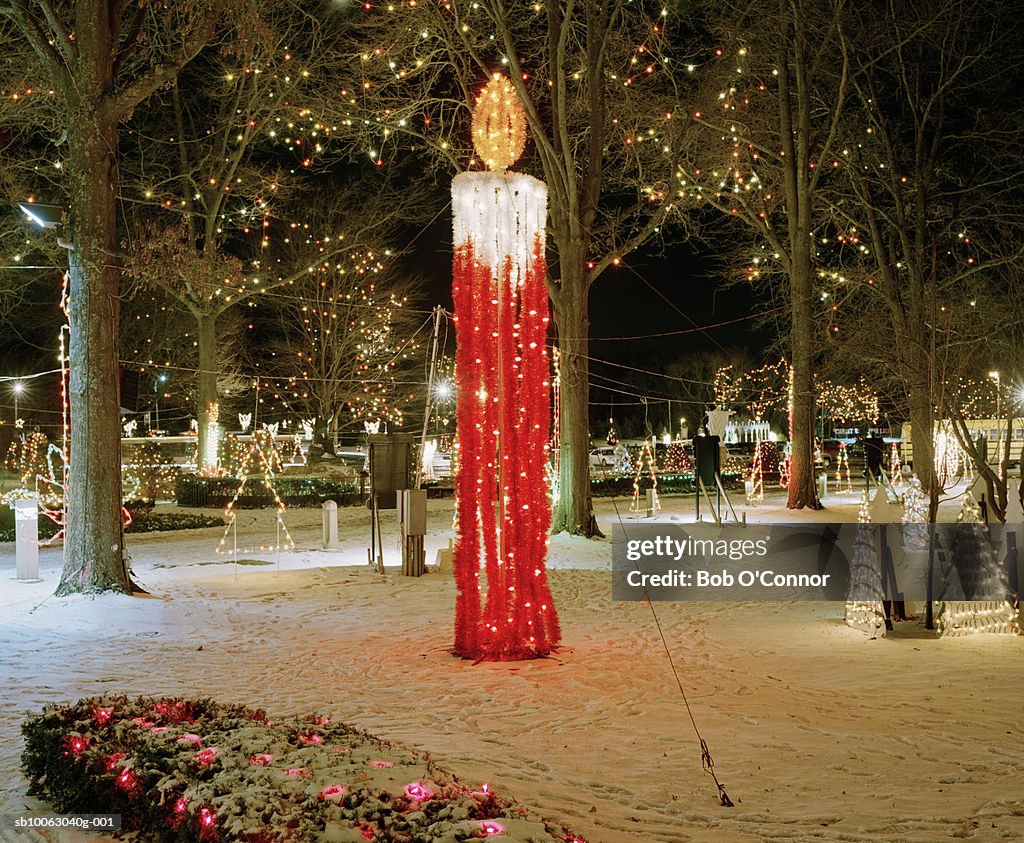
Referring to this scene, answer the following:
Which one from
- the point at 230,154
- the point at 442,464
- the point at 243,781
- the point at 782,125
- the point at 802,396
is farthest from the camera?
the point at 442,464

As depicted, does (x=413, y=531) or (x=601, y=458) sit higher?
(x=601, y=458)

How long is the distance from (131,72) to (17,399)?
627 inches

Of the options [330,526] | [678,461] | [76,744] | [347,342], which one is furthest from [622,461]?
[76,744]

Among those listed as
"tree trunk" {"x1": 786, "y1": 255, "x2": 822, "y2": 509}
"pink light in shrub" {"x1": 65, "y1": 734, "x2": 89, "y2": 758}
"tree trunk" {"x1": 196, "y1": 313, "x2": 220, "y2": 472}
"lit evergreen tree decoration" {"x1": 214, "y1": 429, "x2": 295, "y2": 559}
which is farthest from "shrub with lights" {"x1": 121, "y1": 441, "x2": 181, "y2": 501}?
"pink light in shrub" {"x1": 65, "y1": 734, "x2": 89, "y2": 758}

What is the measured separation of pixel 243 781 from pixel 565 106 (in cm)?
1419

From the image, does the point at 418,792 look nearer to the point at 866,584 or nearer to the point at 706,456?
the point at 866,584

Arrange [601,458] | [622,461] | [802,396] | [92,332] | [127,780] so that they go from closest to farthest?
[127,780], [92,332], [802,396], [622,461], [601,458]

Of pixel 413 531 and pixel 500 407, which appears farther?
pixel 413 531

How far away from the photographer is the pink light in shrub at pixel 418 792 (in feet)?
13.5

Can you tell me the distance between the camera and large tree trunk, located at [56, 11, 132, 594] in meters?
11.5

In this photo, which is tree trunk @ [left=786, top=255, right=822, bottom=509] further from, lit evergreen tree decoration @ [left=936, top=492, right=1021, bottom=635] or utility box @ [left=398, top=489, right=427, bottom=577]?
lit evergreen tree decoration @ [left=936, top=492, right=1021, bottom=635]

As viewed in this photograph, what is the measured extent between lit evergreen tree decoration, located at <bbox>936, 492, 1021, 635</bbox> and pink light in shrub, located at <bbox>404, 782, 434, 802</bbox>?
704cm

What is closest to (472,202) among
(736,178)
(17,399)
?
(736,178)

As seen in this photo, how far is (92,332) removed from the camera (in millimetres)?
11547
